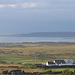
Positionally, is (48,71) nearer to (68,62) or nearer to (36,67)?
(36,67)

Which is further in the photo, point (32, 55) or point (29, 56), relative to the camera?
point (32, 55)

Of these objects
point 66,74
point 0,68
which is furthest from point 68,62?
point 66,74

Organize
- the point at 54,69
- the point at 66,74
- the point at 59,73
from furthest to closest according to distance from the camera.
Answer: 1. the point at 54,69
2. the point at 59,73
3. the point at 66,74

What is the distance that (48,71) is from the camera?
24.7 metres

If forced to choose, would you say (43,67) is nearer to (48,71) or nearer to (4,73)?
(48,71)

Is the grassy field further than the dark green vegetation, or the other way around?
the dark green vegetation

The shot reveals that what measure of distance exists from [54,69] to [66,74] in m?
6.98

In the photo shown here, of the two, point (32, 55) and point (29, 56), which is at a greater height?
point (32, 55)

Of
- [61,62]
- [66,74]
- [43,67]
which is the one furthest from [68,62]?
[66,74]

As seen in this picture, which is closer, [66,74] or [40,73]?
[66,74]

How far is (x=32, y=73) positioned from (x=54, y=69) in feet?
7.81

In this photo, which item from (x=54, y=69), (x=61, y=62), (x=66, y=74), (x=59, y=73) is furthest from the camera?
(x=61, y=62)

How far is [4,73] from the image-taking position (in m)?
23.8

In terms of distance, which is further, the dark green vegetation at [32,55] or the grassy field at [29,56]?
the dark green vegetation at [32,55]
